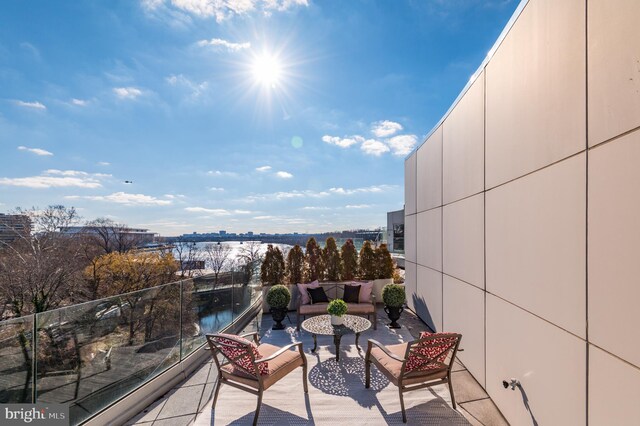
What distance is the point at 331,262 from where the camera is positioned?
318 inches

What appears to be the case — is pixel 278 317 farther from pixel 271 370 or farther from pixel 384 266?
pixel 384 266

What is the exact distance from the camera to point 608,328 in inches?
65.8

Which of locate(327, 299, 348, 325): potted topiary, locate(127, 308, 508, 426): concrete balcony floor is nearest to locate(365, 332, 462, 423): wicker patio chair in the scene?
locate(127, 308, 508, 426): concrete balcony floor

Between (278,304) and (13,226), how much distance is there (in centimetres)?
2004

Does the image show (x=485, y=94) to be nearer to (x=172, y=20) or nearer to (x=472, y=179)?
(x=472, y=179)

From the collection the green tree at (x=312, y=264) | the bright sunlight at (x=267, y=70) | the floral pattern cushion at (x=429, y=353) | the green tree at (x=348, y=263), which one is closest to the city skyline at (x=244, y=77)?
the bright sunlight at (x=267, y=70)

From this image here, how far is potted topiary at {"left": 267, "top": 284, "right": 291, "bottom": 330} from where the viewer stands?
19.9ft

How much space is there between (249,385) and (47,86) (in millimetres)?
10307

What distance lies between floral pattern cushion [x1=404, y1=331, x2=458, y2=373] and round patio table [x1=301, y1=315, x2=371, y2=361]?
155 cm

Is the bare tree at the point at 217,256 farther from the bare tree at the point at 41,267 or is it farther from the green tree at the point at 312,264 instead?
the green tree at the point at 312,264

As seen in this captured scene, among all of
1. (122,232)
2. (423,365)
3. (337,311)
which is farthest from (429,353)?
(122,232)

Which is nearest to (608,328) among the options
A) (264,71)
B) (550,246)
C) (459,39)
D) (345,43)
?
(550,246)

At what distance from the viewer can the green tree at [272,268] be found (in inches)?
299

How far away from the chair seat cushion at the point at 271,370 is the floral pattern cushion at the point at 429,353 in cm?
135
